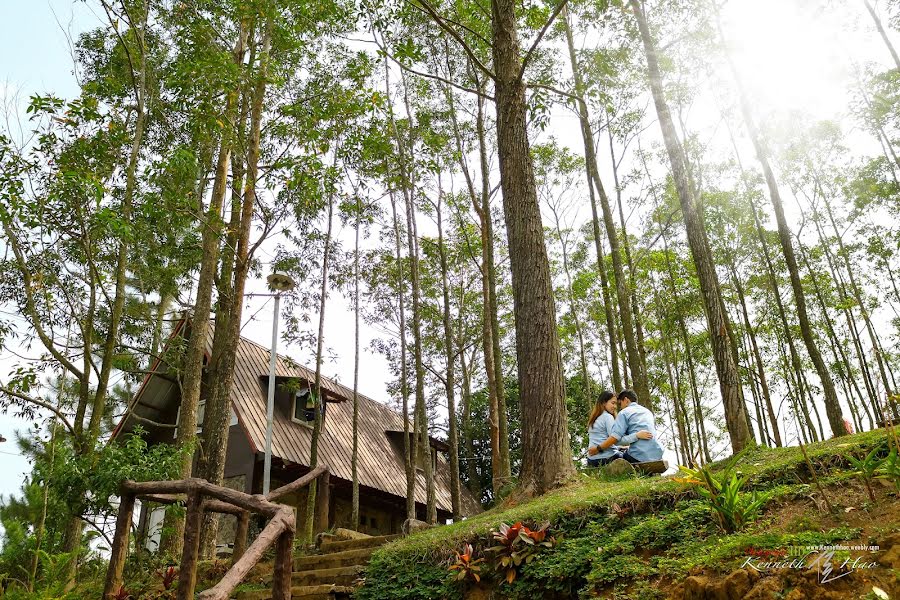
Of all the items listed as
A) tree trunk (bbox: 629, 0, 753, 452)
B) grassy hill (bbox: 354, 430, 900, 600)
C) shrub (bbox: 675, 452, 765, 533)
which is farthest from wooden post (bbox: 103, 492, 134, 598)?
tree trunk (bbox: 629, 0, 753, 452)

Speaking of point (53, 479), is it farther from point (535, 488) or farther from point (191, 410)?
point (535, 488)

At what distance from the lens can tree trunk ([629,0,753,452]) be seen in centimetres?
668

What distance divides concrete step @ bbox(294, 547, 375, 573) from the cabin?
632cm

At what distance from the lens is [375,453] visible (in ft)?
60.0

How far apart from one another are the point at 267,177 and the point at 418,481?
38.3ft

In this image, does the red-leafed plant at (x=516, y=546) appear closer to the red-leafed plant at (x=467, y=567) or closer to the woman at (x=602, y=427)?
the red-leafed plant at (x=467, y=567)

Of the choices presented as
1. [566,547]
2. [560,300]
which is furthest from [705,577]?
[560,300]

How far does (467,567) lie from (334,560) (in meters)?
2.29

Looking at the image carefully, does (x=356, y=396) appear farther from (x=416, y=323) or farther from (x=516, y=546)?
(x=516, y=546)

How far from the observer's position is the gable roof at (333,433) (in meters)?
14.6

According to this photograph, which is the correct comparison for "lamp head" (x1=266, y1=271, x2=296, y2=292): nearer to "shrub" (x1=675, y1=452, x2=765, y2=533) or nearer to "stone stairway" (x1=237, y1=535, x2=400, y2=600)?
"stone stairway" (x1=237, y1=535, x2=400, y2=600)

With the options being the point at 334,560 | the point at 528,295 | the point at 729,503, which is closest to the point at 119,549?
the point at 334,560

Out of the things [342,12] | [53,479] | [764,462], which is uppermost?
[342,12]

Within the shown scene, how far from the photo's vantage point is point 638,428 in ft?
22.7
